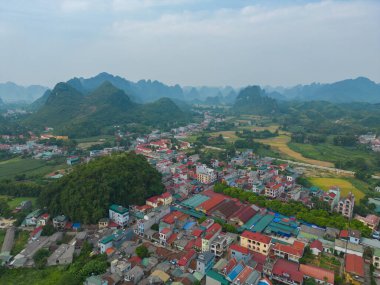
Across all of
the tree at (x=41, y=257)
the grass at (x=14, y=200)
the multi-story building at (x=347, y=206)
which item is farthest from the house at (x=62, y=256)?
the multi-story building at (x=347, y=206)

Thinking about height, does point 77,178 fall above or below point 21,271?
above

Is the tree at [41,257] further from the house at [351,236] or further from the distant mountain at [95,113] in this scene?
the distant mountain at [95,113]

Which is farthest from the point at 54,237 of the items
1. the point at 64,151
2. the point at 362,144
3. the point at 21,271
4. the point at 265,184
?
the point at 362,144

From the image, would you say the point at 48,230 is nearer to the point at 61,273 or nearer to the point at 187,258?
the point at 61,273

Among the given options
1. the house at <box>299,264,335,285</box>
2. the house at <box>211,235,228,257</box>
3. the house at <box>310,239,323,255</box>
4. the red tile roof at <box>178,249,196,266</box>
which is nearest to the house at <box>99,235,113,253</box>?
the red tile roof at <box>178,249,196,266</box>

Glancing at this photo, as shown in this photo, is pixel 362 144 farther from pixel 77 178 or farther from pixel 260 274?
pixel 77 178

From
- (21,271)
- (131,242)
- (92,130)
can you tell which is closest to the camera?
(21,271)

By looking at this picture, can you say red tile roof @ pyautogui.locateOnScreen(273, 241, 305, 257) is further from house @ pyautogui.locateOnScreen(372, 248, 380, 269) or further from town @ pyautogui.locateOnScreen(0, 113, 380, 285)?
house @ pyautogui.locateOnScreen(372, 248, 380, 269)
